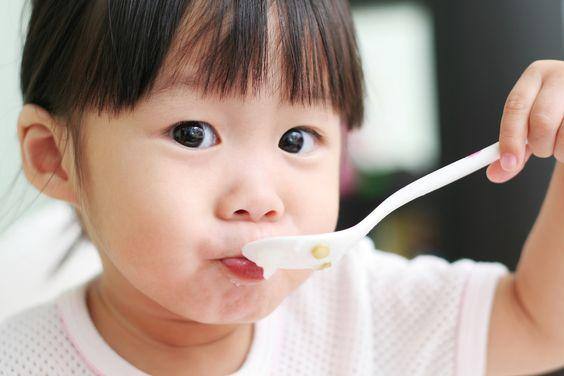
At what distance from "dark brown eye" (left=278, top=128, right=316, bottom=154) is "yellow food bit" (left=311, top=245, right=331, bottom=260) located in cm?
11

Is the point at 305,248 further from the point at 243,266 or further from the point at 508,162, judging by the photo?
the point at 508,162

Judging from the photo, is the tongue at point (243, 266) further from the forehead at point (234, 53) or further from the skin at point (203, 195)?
the forehead at point (234, 53)

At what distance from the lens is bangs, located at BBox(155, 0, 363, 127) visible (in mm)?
594

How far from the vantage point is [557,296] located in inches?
28.4

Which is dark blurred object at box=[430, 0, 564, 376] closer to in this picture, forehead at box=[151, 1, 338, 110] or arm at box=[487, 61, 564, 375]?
arm at box=[487, 61, 564, 375]

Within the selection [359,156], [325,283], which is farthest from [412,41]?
[325,283]

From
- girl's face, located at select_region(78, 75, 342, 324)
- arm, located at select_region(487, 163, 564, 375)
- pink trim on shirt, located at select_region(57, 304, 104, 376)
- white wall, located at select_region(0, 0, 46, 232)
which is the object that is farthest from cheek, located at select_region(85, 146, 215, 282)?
white wall, located at select_region(0, 0, 46, 232)

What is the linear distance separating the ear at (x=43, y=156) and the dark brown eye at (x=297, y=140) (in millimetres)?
205

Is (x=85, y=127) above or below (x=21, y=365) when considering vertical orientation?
above

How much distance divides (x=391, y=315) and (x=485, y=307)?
0.10 meters

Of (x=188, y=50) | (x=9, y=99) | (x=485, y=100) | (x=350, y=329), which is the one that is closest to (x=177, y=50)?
(x=188, y=50)

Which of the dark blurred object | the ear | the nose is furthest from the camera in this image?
the dark blurred object

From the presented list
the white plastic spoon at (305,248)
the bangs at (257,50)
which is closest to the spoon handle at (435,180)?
the white plastic spoon at (305,248)

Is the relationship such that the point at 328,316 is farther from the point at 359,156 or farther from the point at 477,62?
the point at 359,156
